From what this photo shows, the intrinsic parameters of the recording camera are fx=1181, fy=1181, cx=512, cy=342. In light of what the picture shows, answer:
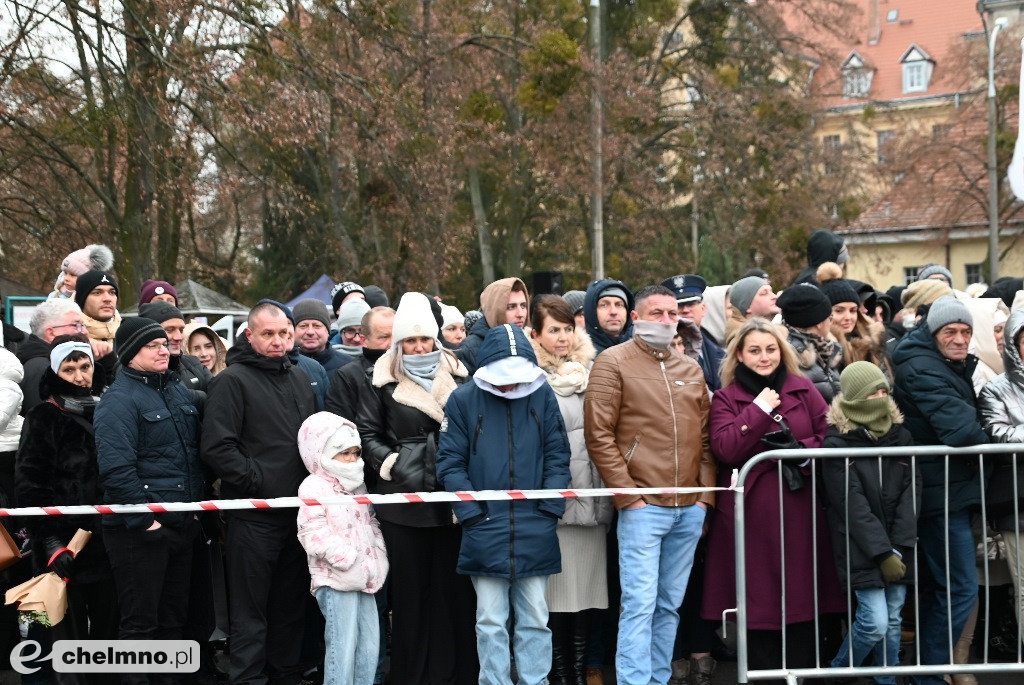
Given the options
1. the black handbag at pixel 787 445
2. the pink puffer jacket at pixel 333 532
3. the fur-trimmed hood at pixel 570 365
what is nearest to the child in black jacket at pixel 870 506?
the black handbag at pixel 787 445

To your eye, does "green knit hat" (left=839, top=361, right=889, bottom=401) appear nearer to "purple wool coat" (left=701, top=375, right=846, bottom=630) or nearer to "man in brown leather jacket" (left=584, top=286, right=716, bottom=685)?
"purple wool coat" (left=701, top=375, right=846, bottom=630)

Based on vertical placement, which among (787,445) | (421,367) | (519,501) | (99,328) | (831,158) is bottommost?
(519,501)

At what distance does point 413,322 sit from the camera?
6270mm

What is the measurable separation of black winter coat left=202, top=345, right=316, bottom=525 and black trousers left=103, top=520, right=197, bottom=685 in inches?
15.2

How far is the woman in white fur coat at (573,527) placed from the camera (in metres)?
6.32

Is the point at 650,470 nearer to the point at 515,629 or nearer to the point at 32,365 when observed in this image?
the point at 515,629

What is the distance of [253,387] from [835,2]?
2338 cm

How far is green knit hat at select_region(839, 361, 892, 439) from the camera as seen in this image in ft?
19.3

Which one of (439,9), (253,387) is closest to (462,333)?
(253,387)

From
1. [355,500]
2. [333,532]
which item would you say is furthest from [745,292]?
[333,532]

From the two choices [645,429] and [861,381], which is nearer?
[861,381]

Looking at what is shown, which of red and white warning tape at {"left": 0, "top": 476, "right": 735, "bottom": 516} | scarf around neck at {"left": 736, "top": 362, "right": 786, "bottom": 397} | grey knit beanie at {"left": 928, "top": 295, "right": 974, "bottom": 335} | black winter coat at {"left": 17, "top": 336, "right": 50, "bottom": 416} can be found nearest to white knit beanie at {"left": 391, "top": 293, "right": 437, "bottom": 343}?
red and white warning tape at {"left": 0, "top": 476, "right": 735, "bottom": 516}

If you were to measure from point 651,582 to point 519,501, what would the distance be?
0.83m

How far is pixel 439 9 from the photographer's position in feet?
72.2
